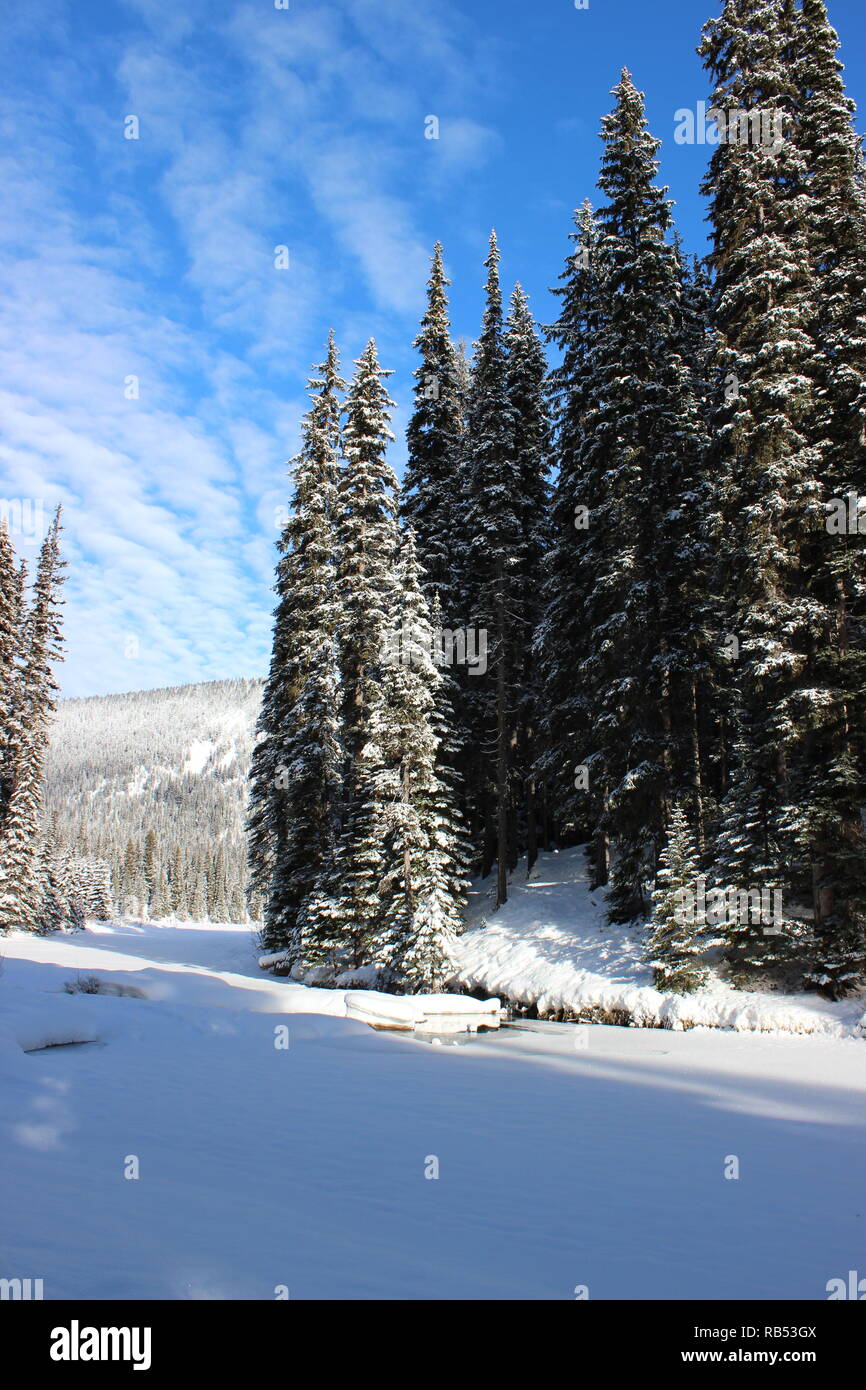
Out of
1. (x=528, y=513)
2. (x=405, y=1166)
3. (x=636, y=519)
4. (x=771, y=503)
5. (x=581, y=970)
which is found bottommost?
(x=581, y=970)

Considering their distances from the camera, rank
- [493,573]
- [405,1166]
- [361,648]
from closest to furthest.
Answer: [405,1166] → [361,648] → [493,573]

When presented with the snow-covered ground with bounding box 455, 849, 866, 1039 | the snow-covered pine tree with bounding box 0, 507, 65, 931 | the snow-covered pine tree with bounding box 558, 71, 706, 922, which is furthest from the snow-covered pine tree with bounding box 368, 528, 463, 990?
the snow-covered pine tree with bounding box 0, 507, 65, 931

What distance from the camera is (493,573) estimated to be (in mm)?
28047

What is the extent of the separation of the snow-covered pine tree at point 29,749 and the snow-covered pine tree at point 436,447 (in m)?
24.0

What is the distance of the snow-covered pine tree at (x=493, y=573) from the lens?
2725cm

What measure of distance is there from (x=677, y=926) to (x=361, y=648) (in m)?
14.2

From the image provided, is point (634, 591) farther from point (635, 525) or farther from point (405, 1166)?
point (405, 1166)

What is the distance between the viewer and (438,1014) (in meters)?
18.3

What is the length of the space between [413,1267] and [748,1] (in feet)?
93.5

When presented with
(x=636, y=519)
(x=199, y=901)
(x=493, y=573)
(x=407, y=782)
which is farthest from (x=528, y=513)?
(x=199, y=901)

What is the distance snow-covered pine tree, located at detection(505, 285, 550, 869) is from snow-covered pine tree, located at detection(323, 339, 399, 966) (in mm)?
5309

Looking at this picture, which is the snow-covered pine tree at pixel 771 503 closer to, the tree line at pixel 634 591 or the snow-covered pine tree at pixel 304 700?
the tree line at pixel 634 591

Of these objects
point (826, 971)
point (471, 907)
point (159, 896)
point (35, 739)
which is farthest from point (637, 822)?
point (159, 896)

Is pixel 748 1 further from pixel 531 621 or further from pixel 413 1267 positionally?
pixel 413 1267
